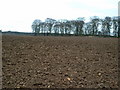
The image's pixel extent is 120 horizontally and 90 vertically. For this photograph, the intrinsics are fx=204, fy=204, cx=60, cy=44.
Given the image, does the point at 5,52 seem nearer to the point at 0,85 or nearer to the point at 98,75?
the point at 0,85

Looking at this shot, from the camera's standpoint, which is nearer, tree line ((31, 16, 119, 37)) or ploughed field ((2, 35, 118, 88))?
ploughed field ((2, 35, 118, 88))

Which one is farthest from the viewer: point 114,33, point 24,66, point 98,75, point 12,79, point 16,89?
point 114,33

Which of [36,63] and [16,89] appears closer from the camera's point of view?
[16,89]

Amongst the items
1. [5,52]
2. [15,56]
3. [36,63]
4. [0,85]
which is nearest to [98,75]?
[36,63]

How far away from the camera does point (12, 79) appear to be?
9.45 meters

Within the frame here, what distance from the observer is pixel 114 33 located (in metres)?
77.8

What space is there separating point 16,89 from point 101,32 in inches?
2949

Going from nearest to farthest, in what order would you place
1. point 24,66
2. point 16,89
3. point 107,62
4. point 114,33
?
point 16,89 → point 24,66 → point 107,62 → point 114,33

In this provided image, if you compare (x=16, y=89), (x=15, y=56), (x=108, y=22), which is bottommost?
(x=16, y=89)

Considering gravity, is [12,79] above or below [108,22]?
below

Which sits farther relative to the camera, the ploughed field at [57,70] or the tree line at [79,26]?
the tree line at [79,26]

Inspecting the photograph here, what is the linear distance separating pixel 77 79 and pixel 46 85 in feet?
5.46

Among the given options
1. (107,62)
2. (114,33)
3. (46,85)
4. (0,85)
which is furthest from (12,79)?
(114,33)

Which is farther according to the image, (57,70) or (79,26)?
(79,26)
